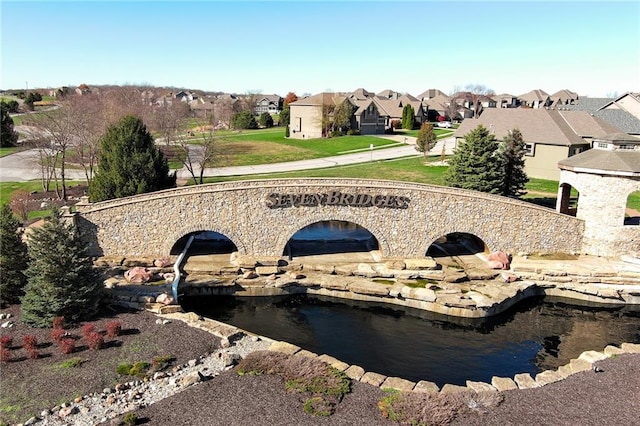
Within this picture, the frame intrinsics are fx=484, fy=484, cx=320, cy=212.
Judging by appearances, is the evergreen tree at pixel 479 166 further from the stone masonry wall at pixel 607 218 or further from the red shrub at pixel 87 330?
the red shrub at pixel 87 330

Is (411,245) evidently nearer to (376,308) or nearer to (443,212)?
(443,212)

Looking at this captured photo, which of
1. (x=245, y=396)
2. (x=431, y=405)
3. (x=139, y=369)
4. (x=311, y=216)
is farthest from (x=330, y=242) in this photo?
(x=431, y=405)

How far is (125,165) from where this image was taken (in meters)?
37.0

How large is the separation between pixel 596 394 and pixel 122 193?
107 feet

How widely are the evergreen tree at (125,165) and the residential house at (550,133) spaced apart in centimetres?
3671

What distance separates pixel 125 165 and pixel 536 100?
416ft

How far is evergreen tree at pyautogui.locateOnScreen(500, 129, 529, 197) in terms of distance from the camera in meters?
42.7

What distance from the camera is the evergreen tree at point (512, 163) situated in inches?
1682

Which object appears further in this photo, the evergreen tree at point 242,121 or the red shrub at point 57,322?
the evergreen tree at point 242,121

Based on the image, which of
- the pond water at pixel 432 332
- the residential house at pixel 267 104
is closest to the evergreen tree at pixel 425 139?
the pond water at pixel 432 332

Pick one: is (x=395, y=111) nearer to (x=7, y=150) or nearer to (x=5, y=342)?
(x=7, y=150)

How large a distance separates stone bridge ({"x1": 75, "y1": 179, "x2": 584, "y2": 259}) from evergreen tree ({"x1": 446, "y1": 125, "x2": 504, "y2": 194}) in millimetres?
7366

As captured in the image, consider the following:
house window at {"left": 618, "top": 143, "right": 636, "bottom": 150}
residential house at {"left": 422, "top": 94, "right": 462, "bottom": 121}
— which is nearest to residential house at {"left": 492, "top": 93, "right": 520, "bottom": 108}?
residential house at {"left": 422, "top": 94, "right": 462, "bottom": 121}

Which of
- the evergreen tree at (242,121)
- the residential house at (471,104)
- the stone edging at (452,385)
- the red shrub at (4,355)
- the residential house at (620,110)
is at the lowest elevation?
the stone edging at (452,385)
